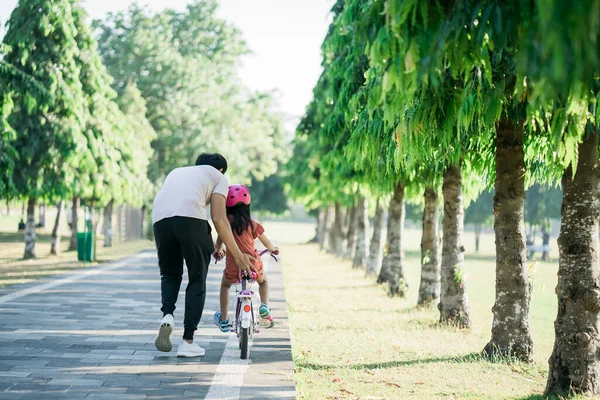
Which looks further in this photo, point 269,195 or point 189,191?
point 269,195

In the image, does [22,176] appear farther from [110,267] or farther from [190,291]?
[190,291]

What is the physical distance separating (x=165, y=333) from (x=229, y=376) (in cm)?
93

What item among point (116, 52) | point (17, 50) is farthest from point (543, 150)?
point (116, 52)

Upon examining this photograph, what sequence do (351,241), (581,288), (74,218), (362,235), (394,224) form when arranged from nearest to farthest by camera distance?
(581,288) < (394,224) < (362,235) < (74,218) < (351,241)

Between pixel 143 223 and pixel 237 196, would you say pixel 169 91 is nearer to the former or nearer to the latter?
pixel 143 223

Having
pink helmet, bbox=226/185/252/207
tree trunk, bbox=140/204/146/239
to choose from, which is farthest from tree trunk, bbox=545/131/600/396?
tree trunk, bbox=140/204/146/239

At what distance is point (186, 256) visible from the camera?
7234 mm

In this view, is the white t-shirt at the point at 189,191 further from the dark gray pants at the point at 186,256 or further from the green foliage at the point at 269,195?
the green foliage at the point at 269,195

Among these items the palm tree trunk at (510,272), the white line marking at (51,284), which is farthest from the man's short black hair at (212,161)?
the white line marking at (51,284)

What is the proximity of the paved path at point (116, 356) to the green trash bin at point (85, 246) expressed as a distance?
28.7 feet

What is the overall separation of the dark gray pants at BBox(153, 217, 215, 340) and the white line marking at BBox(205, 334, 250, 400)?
0.49m

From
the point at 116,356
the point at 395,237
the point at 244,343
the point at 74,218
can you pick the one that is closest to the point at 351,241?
the point at 74,218

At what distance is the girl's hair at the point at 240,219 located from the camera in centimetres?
793

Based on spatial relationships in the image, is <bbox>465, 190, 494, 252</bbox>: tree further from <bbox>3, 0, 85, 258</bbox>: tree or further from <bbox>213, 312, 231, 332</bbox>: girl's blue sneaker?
<bbox>213, 312, 231, 332</bbox>: girl's blue sneaker
